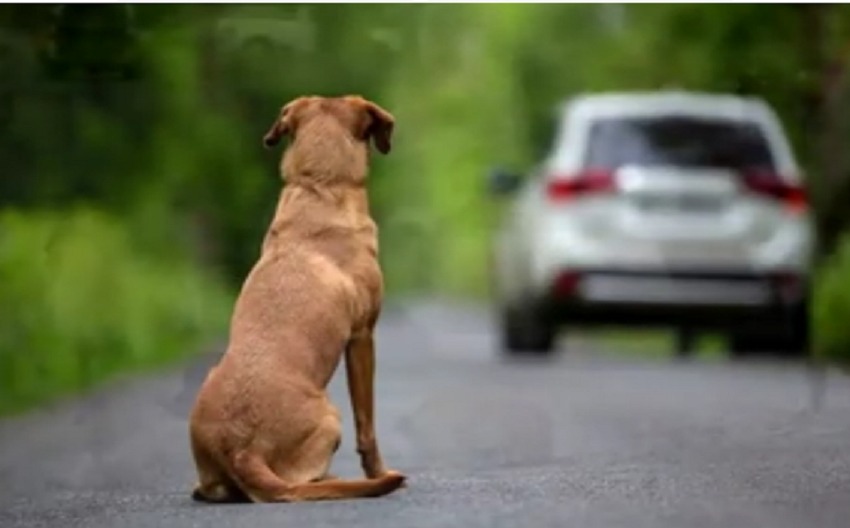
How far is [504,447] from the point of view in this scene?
20.6ft

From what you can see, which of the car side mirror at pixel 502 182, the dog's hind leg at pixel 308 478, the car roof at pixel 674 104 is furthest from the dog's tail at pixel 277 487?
the car roof at pixel 674 104

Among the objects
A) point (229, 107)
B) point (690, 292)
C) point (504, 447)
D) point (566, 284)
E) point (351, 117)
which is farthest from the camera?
point (566, 284)

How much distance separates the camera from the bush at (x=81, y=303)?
6.41 metres

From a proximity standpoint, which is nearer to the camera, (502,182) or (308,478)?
(308,478)

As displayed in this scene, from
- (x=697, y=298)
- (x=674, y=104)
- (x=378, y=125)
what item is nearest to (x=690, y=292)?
(x=697, y=298)

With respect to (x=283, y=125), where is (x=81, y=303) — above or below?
below

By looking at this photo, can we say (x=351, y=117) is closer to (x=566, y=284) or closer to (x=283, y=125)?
(x=283, y=125)

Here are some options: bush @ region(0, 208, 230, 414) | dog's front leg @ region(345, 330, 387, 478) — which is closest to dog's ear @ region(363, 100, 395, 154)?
dog's front leg @ region(345, 330, 387, 478)

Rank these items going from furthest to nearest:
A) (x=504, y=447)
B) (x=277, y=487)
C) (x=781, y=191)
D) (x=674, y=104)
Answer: (x=781, y=191) → (x=674, y=104) → (x=504, y=447) → (x=277, y=487)

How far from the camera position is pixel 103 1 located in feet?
21.2

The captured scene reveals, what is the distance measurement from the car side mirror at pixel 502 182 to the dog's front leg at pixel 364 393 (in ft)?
4.54

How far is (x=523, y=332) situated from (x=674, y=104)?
77 centimetres

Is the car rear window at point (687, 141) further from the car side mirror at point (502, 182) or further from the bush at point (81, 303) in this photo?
the bush at point (81, 303)

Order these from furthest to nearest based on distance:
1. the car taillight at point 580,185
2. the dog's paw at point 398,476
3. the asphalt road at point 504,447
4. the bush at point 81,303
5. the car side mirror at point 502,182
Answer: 1. the car taillight at point 580,185
2. the car side mirror at point 502,182
3. the bush at point 81,303
4. the dog's paw at point 398,476
5. the asphalt road at point 504,447
